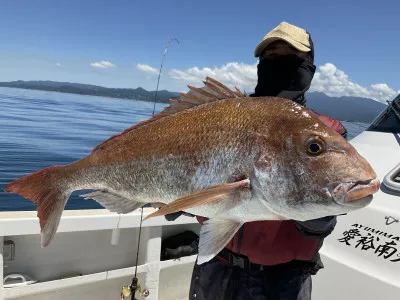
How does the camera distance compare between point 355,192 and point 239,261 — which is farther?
point 239,261

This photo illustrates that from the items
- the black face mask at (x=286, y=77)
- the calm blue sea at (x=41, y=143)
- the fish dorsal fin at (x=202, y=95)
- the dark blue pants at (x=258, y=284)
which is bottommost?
the calm blue sea at (x=41, y=143)

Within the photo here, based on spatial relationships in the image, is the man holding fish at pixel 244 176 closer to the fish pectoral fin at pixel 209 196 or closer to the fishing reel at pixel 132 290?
the fish pectoral fin at pixel 209 196

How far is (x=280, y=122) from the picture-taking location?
1.77 metres

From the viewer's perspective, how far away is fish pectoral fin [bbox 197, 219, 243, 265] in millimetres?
1786

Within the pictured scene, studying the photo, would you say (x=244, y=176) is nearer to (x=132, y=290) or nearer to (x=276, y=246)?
(x=276, y=246)

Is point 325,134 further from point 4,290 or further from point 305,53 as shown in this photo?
point 4,290

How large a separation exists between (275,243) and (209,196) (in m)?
1.01

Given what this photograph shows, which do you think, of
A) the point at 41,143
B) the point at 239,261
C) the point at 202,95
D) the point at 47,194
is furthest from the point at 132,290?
the point at 41,143

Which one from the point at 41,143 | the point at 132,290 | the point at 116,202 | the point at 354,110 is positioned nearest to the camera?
the point at 116,202

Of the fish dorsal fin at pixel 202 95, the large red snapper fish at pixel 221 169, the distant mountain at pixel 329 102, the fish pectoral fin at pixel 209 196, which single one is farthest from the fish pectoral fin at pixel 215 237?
the distant mountain at pixel 329 102

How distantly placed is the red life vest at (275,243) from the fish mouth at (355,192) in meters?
0.89

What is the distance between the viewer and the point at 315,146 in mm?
1662

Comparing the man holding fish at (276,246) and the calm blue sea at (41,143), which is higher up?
the man holding fish at (276,246)

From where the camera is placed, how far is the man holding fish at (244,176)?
1.60 meters
